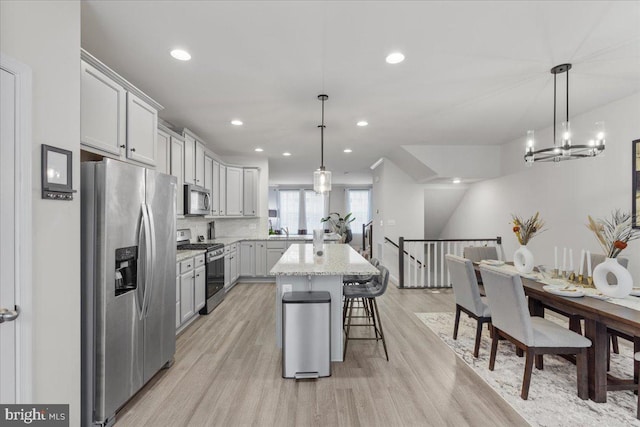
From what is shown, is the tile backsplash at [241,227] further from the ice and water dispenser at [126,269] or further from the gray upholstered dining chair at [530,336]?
the gray upholstered dining chair at [530,336]

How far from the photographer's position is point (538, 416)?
2102mm

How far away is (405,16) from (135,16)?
5.88 ft

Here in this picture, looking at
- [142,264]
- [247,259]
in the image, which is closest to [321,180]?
[142,264]

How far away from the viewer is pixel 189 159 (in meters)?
4.37

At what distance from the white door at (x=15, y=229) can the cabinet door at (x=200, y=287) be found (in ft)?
7.88

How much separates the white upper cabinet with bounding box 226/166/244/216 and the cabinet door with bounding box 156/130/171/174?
2243mm

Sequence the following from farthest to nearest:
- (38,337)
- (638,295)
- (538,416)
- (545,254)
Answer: (545,254)
(638,295)
(538,416)
(38,337)

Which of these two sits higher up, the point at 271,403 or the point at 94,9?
the point at 94,9

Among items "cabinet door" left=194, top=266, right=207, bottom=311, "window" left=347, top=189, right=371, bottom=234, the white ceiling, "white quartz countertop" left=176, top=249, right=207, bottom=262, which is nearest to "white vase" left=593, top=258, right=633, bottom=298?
the white ceiling

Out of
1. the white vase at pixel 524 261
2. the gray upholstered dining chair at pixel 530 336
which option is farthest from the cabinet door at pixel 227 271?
the white vase at pixel 524 261

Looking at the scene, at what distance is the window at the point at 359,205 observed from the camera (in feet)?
41.8

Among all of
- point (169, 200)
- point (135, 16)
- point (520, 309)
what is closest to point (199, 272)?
point (169, 200)

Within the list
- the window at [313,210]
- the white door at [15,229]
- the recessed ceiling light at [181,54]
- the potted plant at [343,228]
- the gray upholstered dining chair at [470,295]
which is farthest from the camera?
the window at [313,210]

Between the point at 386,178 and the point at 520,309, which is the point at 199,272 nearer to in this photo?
the point at 520,309
